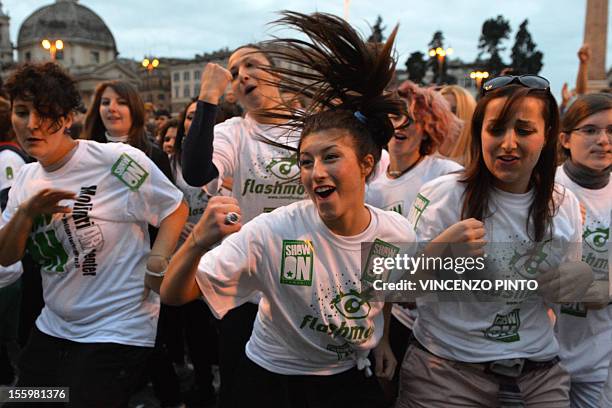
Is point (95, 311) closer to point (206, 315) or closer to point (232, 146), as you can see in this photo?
point (232, 146)

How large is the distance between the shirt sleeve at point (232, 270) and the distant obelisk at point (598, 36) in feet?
77.4

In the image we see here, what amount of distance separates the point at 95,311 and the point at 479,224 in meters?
2.18

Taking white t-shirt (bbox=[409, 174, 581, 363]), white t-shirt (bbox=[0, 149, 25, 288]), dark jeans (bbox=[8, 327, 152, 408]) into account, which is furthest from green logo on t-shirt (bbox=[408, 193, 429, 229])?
white t-shirt (bbox=[0, 149, 25, 288])

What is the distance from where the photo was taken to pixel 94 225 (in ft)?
10.2

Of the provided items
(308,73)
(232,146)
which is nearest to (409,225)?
(308,73)

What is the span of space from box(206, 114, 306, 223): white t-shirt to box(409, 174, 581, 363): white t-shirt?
102 cm

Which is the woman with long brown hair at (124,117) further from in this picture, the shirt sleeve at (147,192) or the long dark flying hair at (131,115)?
the shirt sleeve at (147,192)

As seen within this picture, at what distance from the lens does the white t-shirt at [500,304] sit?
8.13ft

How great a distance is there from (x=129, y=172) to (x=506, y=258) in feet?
7.21

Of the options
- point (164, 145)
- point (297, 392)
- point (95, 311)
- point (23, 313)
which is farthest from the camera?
point (164, 145)

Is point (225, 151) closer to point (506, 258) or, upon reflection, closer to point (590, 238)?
point (506, 258)

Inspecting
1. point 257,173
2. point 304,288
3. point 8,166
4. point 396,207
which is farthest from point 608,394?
point 8,166

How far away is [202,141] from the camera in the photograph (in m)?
3.04

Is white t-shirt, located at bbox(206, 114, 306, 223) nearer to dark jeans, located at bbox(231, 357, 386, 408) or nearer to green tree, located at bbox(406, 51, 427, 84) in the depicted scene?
dark jeans, located at bbox(231, 357, 386, 408)
